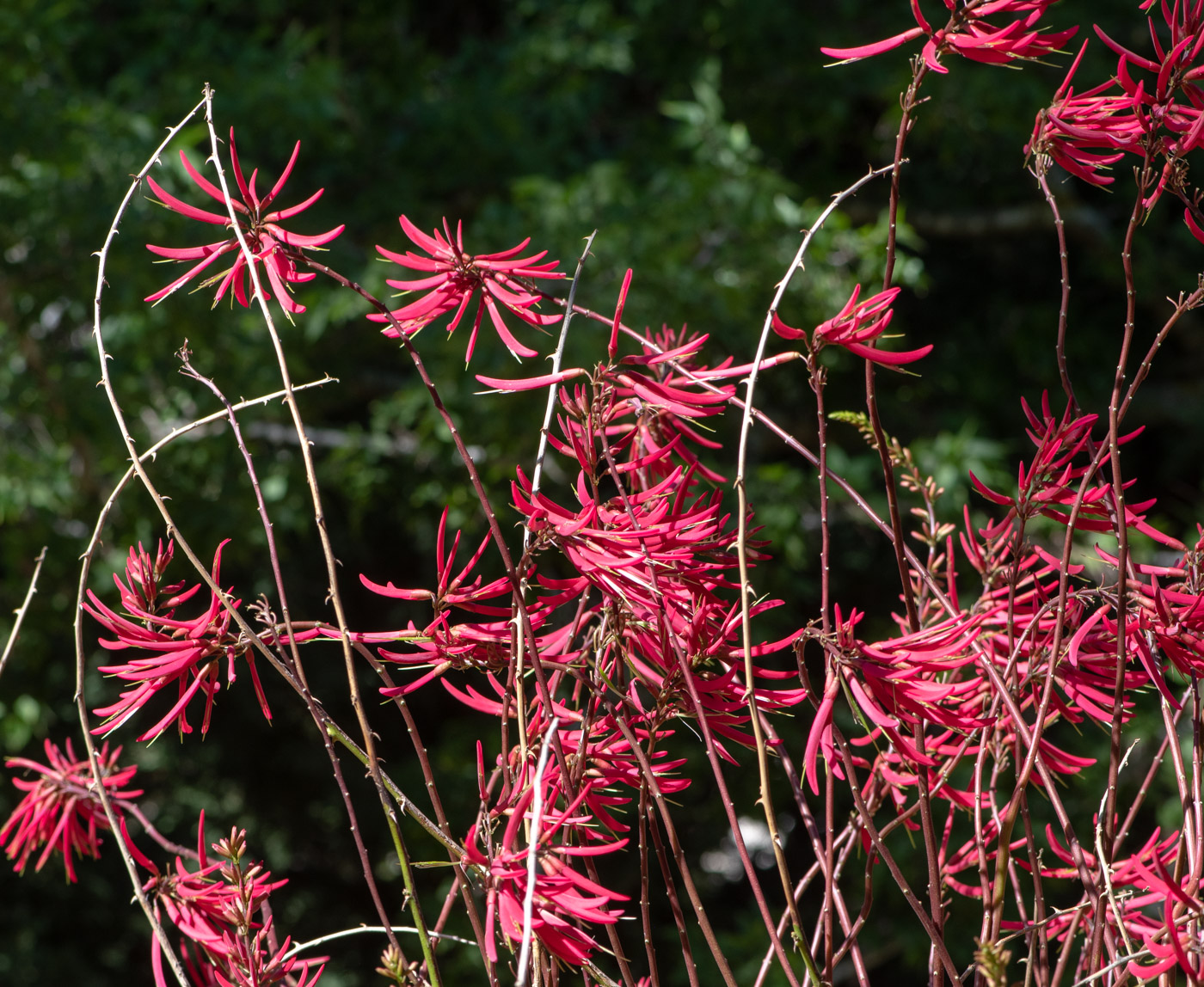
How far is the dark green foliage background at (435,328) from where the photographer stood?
6.10 ft

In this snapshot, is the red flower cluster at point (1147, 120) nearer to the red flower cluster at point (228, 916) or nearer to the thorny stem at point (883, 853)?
the thorny stem at point (883, 853)

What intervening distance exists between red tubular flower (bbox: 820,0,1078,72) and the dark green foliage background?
1.35 meters

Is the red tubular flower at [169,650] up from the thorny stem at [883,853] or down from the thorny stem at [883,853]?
up

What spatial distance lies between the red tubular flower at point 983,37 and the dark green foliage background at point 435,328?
1.35 metres

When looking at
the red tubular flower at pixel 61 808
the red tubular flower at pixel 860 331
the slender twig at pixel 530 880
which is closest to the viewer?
the slender twig at pixel 530 880

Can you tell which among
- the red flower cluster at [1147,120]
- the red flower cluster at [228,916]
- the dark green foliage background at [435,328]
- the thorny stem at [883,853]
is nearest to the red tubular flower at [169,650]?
the red flower cluster at [228,916]

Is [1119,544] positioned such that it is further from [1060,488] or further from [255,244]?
[255,244]

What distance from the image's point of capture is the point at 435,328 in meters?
1.94

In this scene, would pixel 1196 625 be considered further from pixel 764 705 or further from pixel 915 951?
pixel 915 951

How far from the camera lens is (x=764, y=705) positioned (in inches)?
16.7

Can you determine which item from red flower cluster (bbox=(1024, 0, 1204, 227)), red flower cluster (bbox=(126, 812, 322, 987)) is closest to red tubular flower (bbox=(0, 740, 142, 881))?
red flower cluster (bbox=(126, 812, 322, 987))

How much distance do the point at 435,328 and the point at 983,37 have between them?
62.6 inches

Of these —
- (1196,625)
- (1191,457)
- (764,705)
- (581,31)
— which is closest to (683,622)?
(764,705)

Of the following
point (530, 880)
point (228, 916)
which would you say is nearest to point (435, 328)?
point (228, 916)
